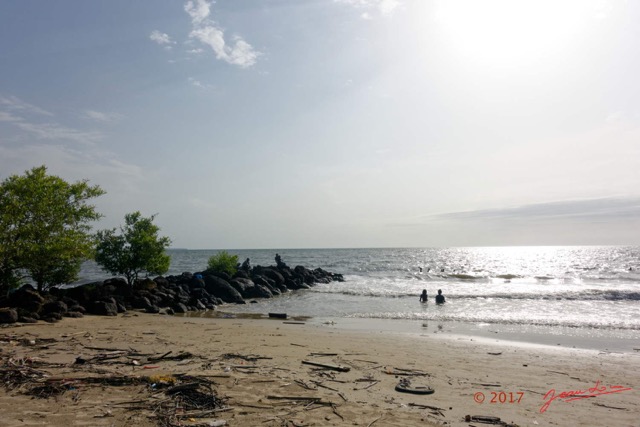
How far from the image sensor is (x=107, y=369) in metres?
7.75

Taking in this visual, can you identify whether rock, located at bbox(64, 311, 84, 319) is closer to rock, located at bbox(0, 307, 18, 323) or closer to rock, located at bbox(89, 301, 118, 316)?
rock, located at bbox(89, 301, 118, 316)

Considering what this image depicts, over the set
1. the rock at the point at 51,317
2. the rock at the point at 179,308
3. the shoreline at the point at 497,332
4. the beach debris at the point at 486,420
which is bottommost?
the rock at the point at 179,308

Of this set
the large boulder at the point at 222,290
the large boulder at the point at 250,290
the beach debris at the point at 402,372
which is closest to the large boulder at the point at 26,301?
the large boulder at the point at 222,290

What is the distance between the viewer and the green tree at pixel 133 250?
2198cm

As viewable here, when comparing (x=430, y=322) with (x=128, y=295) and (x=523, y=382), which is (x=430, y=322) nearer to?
(x=523, y=382)

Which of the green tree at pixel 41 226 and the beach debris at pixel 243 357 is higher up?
the green tree at pixel 41 226

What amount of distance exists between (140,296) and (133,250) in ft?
11.1

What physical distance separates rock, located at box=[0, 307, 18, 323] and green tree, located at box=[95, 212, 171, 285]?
8709 mm

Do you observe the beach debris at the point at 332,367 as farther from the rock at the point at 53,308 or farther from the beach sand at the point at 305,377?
the rock at the point at 53,308

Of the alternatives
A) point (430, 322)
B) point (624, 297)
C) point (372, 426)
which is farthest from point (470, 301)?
point (372, 426)

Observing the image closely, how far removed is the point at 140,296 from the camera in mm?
19875

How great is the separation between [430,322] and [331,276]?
26566 millimetres

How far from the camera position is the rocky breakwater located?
14938 millimetres

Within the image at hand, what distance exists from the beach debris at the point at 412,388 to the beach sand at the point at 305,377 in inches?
5.0
